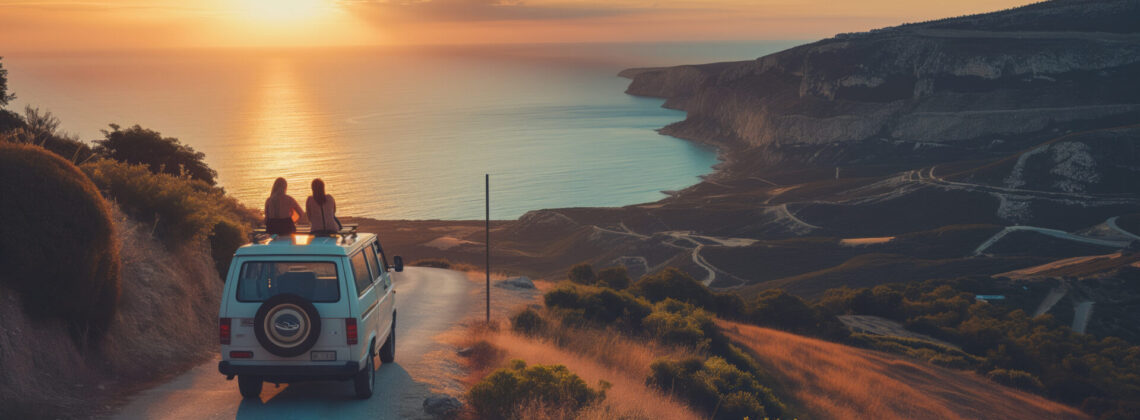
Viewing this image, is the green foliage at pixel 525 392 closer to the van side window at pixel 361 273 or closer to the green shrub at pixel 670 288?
the van side window at pixel 361 273

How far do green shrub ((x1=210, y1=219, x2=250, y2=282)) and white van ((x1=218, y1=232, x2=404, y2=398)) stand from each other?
10232 mm

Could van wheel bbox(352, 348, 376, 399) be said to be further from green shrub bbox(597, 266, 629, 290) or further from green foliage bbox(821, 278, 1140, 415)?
green foliage bbox(821, 278, 1140, 415)

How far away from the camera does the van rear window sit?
9.81 m

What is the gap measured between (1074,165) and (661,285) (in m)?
111

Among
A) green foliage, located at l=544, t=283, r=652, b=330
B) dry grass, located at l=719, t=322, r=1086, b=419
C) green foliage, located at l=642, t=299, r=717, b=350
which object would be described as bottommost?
dry grass, located at l=719, t=322, r=1086, b=419

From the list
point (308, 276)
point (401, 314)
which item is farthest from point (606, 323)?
point (308, 276)

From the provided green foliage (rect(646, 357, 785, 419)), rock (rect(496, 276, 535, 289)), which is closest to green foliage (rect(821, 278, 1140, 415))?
rock (rect(496, 276, 535, 289))

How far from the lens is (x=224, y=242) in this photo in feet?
65.1

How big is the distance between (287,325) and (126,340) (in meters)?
5.00

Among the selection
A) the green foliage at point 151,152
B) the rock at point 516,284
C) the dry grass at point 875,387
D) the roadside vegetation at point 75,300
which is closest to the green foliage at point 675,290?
the dry grass at point 875,387

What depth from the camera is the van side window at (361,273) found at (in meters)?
10.3

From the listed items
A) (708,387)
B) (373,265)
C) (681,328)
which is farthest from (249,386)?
(681,328)

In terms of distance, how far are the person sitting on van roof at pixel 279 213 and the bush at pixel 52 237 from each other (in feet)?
8.06

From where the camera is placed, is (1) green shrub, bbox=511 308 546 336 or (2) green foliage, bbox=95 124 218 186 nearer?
(1) green shrub, bbox=511 308 546 336
